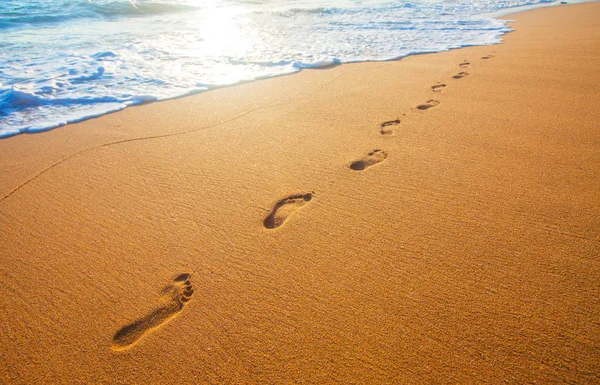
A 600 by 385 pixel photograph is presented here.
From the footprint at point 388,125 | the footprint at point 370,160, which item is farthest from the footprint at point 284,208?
the footprint at point 388,125

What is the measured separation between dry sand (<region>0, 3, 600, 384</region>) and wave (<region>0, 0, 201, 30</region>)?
9.29m

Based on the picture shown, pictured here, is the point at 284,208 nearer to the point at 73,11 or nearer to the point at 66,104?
the point at 66,104

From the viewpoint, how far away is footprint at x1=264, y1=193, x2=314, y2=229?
183 cm

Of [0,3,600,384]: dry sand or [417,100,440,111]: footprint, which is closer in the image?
[0,3,600,384]: dry sand

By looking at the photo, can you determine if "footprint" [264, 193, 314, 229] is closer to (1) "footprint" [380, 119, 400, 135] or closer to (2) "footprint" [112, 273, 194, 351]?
(2) "footprint" [112, 273, 194, 351]

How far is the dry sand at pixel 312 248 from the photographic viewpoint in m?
1.19

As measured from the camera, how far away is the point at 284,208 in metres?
1.94

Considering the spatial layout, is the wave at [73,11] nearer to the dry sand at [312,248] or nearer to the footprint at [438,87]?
the dry sand at [312,248]

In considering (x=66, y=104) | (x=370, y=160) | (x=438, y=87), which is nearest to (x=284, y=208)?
(x=370, y=160)

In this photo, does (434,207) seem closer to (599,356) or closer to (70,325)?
(599,356)

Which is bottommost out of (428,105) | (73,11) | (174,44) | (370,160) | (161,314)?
(161,314)

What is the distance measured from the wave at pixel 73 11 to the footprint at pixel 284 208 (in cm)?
1094

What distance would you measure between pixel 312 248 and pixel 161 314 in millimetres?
717

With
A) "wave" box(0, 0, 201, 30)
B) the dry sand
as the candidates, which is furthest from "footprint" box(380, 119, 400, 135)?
"wave" box(0, 0, 201, 30)
